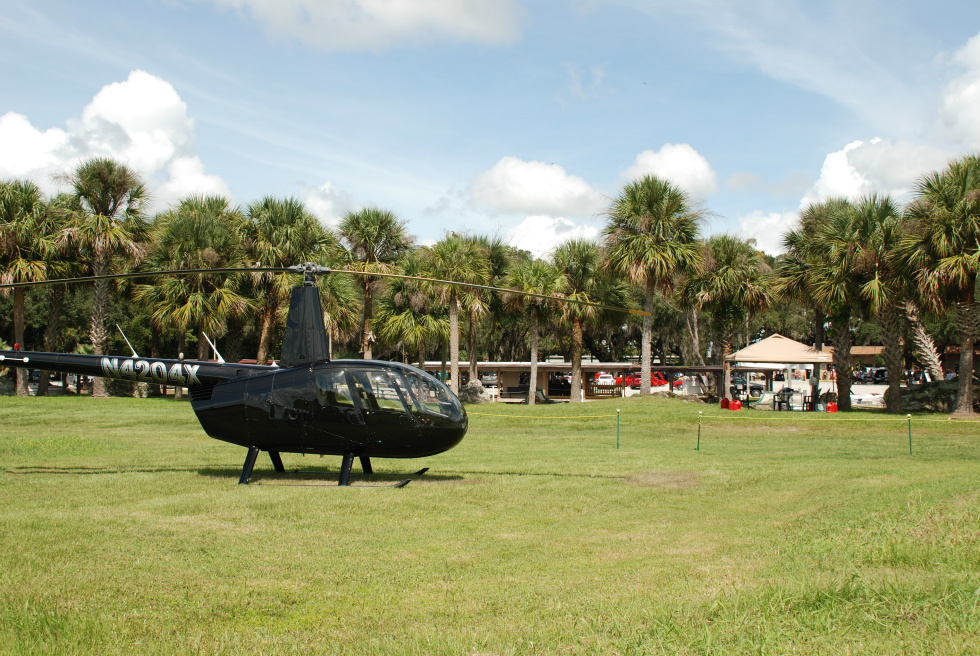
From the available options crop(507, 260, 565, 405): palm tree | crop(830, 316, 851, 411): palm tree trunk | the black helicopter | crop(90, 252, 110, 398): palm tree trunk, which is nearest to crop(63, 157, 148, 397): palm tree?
crop(90, 252, 110, 398): palm tree trunk

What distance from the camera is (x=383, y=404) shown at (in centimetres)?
1181

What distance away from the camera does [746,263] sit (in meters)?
33.6

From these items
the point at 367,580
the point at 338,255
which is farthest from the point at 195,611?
the point at 338,255

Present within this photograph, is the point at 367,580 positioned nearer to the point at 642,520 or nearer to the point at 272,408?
the point at 642,520

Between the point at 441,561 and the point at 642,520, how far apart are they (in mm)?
3335

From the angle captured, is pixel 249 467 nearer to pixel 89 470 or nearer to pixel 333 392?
pixel 333 392

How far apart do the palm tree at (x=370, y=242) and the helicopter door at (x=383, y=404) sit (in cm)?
1984

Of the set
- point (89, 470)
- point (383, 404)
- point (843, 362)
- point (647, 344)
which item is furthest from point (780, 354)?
point (89, 470)

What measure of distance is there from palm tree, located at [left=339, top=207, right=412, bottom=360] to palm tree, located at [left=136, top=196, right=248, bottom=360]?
5.02 meters

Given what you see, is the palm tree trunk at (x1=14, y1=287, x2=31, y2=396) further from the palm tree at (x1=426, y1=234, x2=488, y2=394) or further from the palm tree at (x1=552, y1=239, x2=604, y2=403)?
the palm tree at (x1=552, y1=239, x2=604, y2=403)

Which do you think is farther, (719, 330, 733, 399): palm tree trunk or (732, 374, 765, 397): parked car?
(732, 374, 765, 397): parked car

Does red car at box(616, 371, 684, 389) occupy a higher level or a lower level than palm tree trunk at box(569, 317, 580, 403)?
lower

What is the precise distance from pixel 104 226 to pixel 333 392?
80.9 ft

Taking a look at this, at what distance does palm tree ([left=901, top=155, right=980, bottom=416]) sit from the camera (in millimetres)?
24078
